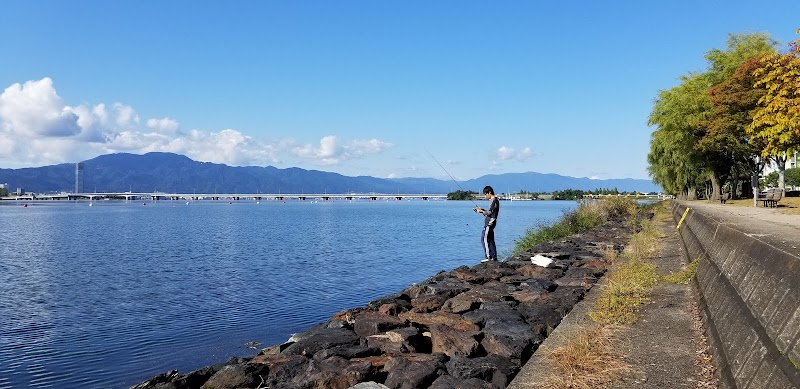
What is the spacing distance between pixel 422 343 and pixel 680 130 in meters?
50.0

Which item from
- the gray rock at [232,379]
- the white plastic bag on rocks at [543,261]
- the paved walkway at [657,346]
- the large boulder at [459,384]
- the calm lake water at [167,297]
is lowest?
the calm lake water at [167,297]

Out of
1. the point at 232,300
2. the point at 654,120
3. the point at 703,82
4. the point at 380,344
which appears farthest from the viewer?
the point at 654,120

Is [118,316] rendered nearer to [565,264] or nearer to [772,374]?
[565,264]

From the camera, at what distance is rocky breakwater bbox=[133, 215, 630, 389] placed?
6.51 metres

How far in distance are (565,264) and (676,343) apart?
940 cm

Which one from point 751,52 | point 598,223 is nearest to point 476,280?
point 598,223

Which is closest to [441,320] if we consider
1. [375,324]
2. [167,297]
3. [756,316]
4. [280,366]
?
[375,324]

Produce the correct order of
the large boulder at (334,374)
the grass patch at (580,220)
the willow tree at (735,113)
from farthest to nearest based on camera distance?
the willow tree at (735,113), the grass patch at (580,220), the large boulder at (334,374)

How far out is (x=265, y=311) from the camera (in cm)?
1627

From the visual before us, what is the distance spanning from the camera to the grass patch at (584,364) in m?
5.29

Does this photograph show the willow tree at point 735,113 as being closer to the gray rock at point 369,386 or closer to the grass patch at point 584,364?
the grass patch at point 584,364

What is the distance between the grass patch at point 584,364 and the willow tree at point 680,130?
157 feet

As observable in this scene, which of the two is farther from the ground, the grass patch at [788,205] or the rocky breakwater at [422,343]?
the grass patch at [788,205]

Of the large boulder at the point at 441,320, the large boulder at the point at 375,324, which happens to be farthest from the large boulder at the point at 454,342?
the large boulder at the point at 375,324
